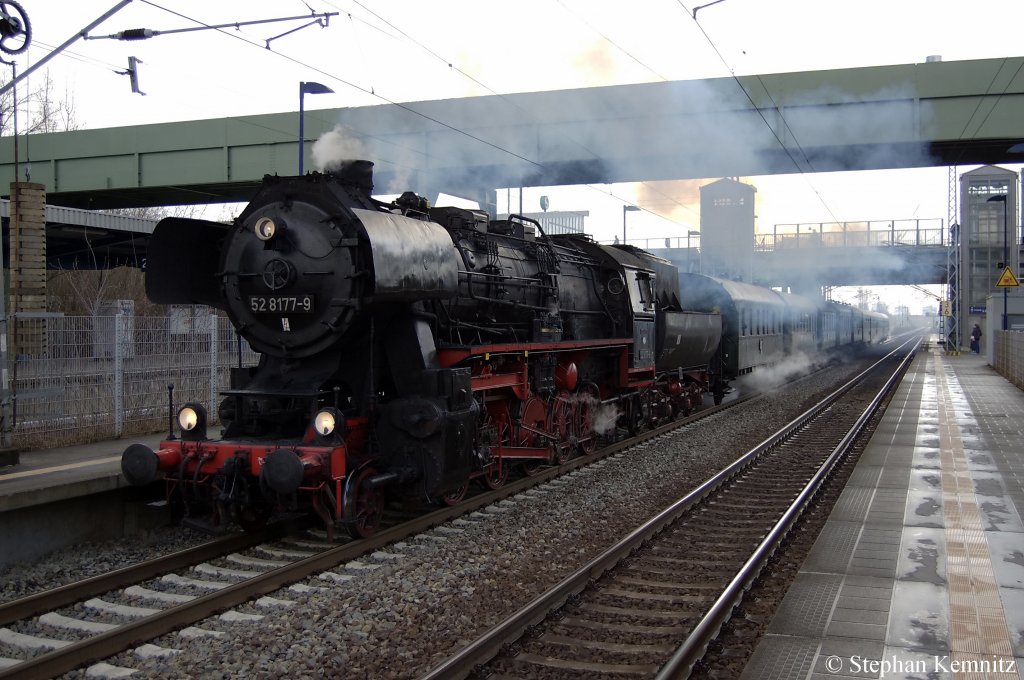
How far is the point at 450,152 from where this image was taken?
18484 millimetres

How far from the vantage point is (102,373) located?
10.7 m

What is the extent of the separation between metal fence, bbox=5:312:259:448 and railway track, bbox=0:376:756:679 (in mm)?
3340

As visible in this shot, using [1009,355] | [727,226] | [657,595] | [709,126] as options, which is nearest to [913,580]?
[657,595]

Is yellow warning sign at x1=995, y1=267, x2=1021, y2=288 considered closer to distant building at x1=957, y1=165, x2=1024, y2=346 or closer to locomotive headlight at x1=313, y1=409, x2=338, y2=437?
distant building at x1=957, y1=165, x2=1024, y2=346

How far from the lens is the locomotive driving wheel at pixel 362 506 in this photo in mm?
6555

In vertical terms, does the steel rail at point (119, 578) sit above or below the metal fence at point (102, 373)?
below

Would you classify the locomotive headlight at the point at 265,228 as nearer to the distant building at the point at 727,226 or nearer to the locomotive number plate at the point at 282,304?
the locomotive number plate at the point at 282,304

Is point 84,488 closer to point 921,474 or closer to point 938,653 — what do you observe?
point 938,653

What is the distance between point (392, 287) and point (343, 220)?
31.4 inches

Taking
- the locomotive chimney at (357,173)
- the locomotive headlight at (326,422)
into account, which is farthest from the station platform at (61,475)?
the locomotive chimney at (357,173)

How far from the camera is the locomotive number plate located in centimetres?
704

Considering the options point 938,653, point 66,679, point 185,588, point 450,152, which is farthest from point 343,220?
point 450,152

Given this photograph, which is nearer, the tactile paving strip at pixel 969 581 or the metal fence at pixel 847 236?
the tactile paving strip at pixel 969 581

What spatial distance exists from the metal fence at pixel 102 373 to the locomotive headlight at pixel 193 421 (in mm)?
2342
